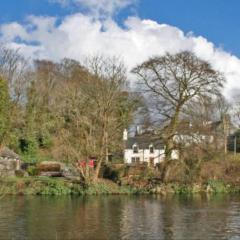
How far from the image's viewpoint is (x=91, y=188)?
171ft

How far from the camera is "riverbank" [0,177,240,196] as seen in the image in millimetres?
51750

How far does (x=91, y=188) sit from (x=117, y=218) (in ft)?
64.4

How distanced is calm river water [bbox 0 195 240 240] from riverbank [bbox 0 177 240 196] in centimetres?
469

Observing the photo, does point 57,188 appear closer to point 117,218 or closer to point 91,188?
point 91,188

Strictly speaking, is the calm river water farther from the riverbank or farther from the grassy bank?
the riverbank

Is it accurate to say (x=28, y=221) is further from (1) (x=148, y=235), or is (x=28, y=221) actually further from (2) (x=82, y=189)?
(2) (x=82, y=189)

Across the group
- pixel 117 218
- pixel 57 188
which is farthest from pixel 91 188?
pixel 117 218

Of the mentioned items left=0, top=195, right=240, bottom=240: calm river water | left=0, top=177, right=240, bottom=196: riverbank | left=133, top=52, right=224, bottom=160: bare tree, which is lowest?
left=0, top=195, right=240, bottom=240: calm river water

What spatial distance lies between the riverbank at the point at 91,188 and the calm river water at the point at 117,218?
469 centimetres

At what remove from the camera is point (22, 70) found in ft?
252

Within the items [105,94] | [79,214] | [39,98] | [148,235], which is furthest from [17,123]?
[148,235]

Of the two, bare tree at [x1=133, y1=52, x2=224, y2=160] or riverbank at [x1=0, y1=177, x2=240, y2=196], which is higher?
bare tree at [x1=133, y1=52, x2=224, y2=160]

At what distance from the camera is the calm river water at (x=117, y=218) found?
85.4ft

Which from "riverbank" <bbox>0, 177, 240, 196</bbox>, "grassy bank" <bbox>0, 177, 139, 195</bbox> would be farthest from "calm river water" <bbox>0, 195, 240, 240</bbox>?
"riverbank" <bbox>0, 177, 240, 196</bbox>
